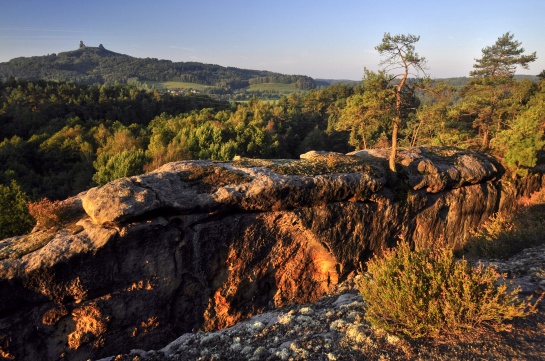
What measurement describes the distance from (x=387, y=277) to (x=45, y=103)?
56511mm

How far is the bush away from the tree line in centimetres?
994

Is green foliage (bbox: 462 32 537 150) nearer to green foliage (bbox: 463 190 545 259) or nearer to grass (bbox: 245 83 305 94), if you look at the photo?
green foliage (bbox: 463 190 545 259)

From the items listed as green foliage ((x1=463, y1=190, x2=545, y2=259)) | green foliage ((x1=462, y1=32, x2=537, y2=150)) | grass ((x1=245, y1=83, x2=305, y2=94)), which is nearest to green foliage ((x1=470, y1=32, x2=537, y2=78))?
green foliage ((x1=462, y1=32, x2=537, y2=150))

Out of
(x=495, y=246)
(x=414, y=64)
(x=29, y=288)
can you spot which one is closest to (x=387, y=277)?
(x=495, y=246)

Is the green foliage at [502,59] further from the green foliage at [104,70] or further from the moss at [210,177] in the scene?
the green foliage at [104,70]

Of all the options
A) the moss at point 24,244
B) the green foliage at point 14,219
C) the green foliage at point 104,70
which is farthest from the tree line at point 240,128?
the green foliage at point 104,70

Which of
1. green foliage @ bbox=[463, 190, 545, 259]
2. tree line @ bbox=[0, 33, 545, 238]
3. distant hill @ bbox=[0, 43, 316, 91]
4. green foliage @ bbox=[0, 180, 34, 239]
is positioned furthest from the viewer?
distant hill @ bbox=[0, 43, 316, 91]

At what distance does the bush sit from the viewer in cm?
522

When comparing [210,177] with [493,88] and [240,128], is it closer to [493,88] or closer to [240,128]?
[493,88]

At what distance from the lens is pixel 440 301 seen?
5387 mm

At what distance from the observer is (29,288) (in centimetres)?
856

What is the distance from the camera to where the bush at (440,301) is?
5.22 metres

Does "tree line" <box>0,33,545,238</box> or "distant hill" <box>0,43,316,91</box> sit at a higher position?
"distant hill" <box>0,43,316,91</box>

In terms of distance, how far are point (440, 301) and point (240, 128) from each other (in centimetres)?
3643
